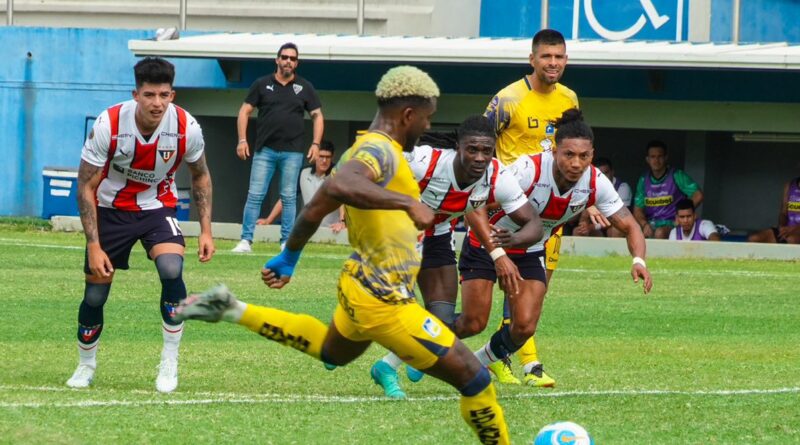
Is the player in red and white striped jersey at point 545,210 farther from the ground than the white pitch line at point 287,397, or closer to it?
farther from the ground

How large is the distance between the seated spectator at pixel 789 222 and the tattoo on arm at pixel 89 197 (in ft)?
44.6

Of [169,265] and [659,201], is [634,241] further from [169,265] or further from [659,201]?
[659,201]

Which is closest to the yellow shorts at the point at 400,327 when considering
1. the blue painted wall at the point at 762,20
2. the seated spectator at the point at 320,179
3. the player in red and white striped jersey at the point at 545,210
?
the player in red and white striped jersey at the point at 545,210

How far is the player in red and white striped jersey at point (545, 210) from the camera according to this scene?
9.55 meters

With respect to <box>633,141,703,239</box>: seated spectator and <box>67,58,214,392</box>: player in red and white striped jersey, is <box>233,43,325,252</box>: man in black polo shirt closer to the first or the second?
<box>633,141,703,239</box>: seated spectator

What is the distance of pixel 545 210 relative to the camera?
9742 millimetres

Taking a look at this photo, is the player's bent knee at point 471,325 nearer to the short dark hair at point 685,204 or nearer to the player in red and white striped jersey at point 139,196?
the player in red and white striped jersey at point 139,196

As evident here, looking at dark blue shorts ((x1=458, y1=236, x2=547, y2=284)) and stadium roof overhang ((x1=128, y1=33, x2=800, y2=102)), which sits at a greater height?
stadium roof overhang ((x1=128, y1=33, x2=800, y2=102))

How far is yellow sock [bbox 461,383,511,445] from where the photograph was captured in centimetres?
686

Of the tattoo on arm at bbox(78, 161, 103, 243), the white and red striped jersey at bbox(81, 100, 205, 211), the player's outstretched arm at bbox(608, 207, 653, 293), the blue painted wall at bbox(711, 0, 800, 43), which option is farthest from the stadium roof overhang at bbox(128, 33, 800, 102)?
the tattoo on arm at bbox(78, 161, 103, 243)

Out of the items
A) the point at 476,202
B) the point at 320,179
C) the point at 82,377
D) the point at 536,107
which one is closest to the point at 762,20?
the point at 320,179

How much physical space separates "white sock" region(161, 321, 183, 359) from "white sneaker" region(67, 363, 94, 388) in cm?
50

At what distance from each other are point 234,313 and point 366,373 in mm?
3183

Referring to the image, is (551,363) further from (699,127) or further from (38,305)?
(699,127)
